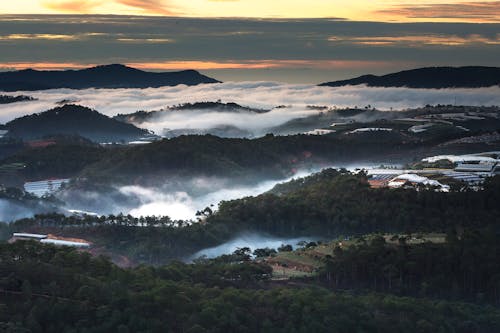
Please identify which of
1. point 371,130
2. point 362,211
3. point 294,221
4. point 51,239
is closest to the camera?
point 51,239

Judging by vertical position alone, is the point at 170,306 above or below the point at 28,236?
above

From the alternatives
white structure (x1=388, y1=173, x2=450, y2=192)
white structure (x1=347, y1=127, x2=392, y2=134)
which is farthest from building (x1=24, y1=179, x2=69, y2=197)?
white structure (x1=347, y1=127, x2=392, y2=134)

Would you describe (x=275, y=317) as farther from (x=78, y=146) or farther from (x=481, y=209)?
(x=78, y=146)

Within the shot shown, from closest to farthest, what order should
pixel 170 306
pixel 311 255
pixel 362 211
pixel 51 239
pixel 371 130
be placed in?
pixel 170 306, pixel 311 255, pixel 51 239, pixel 362 211, pixel 371 130

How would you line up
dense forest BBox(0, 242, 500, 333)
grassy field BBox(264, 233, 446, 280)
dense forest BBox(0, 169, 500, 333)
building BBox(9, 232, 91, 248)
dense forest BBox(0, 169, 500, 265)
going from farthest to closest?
dense forest BBox(0, 169, 500, 265)
building BBox(9, 232, 91, 248)
grassy field BBox(264, 233, 446, 280)
dense forest BBox(0, 169, 500, 333)
dense forest BBox(0, 242, 500, 333)

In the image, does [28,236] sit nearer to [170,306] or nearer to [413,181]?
[413,181]

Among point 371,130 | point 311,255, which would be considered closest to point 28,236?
point 311,255

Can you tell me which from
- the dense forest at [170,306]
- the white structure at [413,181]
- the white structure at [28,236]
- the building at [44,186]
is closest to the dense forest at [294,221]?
the white structure at [28,236]

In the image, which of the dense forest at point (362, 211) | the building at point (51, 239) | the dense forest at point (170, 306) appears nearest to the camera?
the dense forest at point (170, 306)

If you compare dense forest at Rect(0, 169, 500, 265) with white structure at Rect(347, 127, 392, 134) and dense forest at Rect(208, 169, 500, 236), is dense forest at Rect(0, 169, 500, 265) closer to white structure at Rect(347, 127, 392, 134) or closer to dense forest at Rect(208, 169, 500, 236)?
dense forest at Rect(208, 169, 500, 236)

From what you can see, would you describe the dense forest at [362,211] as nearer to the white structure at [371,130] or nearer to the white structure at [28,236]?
the white structure at [28,236]

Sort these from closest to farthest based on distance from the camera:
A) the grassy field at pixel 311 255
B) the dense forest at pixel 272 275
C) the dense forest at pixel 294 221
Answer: the dense forest at pixel 272 275, the grassy field at pixel 311 255, the dense forest at pixel 294 221

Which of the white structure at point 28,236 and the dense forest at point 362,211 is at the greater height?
the dense forest at point 362,211
